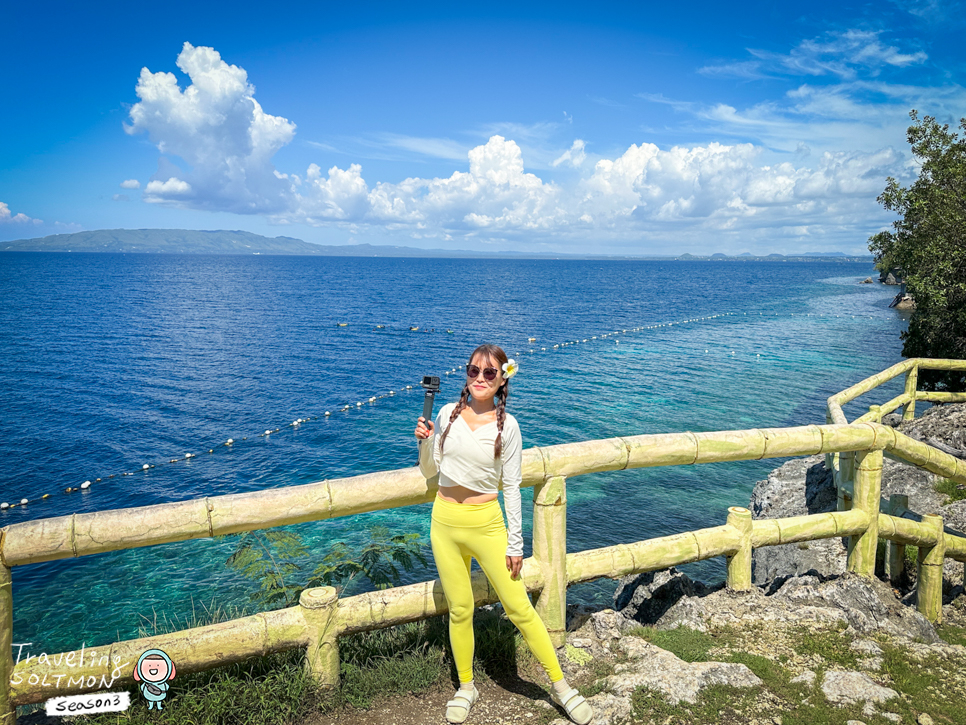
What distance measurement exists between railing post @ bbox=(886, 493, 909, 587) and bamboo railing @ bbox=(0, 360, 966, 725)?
0.07m

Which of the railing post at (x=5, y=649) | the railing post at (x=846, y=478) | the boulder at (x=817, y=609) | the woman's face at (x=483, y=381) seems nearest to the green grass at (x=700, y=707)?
the boulder at (x=817, y=609)

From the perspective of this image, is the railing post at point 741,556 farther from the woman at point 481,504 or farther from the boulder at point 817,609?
the woman at point 481,504

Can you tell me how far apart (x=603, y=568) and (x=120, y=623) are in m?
12.9

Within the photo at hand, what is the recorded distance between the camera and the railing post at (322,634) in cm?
407

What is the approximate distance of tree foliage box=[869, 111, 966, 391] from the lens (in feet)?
51.9

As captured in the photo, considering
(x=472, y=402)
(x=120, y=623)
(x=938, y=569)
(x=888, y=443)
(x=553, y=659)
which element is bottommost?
(x=120, y=623)

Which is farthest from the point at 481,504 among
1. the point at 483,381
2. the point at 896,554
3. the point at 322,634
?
the point at 896,554

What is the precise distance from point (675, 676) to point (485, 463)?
7.48ft

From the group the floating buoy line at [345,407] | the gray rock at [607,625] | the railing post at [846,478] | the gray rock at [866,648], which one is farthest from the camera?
the floating buoy line at [345,407]

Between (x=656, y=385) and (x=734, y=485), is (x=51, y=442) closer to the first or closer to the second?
(x=734, y=485)

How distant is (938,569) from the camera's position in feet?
21.1

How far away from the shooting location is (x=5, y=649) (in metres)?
3.49

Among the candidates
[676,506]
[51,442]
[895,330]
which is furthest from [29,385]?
[895,330]

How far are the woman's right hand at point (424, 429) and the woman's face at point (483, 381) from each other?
1.29ft
